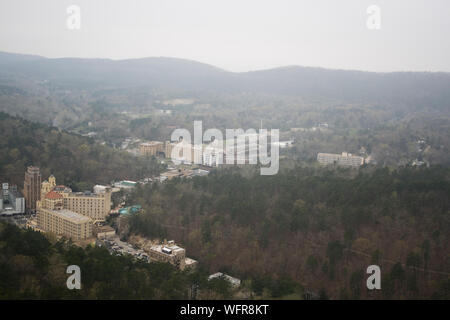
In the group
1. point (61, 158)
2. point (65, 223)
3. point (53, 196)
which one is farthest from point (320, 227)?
point (61, 158)

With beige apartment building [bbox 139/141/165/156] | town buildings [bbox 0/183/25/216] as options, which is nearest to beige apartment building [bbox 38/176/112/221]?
town buildings [bbox 0/183/25/216]

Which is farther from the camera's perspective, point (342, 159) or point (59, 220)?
point (342, 159)

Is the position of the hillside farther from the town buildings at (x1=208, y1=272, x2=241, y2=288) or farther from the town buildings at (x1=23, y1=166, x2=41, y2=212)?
the town buildings at (x1=208, y1=272, x2=241, y2=288)

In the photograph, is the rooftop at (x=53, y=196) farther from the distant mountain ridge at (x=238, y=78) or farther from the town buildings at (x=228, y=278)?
the distant mountain ridge at (x=238, y=78)

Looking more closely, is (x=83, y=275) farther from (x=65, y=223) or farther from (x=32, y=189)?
(x=32, y=189)
